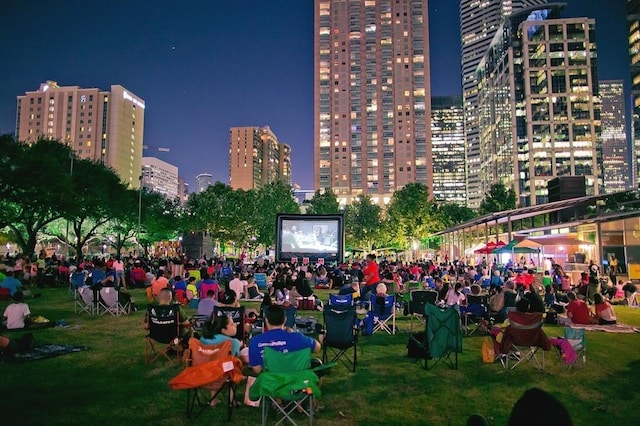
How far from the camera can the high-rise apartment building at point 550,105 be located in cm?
9612

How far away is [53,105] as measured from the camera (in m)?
131

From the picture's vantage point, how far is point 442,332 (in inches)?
284

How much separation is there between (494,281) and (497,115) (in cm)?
11409

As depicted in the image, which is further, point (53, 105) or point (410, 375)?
point (53, 105)

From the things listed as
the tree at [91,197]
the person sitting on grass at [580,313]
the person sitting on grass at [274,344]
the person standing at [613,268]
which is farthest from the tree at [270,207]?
the person sitting on grass at [274,344]

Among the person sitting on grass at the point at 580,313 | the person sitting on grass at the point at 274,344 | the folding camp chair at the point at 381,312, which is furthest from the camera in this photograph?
the person sitting on grass at the point at 580,313

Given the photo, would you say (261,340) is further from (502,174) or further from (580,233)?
(502,174)

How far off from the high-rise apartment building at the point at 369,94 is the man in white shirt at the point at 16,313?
339 ft

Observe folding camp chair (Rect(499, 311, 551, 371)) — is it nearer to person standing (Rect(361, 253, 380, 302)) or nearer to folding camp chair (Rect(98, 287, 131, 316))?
person standing (Rect(361, 253, 380, 302))

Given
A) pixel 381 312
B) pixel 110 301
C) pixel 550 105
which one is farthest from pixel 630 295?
pixel 550 105

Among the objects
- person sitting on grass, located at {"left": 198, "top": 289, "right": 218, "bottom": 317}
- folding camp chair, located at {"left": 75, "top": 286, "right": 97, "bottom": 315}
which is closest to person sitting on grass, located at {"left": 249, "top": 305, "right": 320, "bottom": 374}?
person sitting on grass, located at {"left": 198, "top": 289, "right": 218, "bottom": 317}

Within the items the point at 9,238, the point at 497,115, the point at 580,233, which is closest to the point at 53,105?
the point at 9,238

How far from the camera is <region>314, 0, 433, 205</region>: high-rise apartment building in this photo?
112 metres

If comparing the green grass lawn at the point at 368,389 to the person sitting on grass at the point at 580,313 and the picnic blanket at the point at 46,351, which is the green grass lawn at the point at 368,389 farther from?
the person sitting on grass at the point at 580,313
